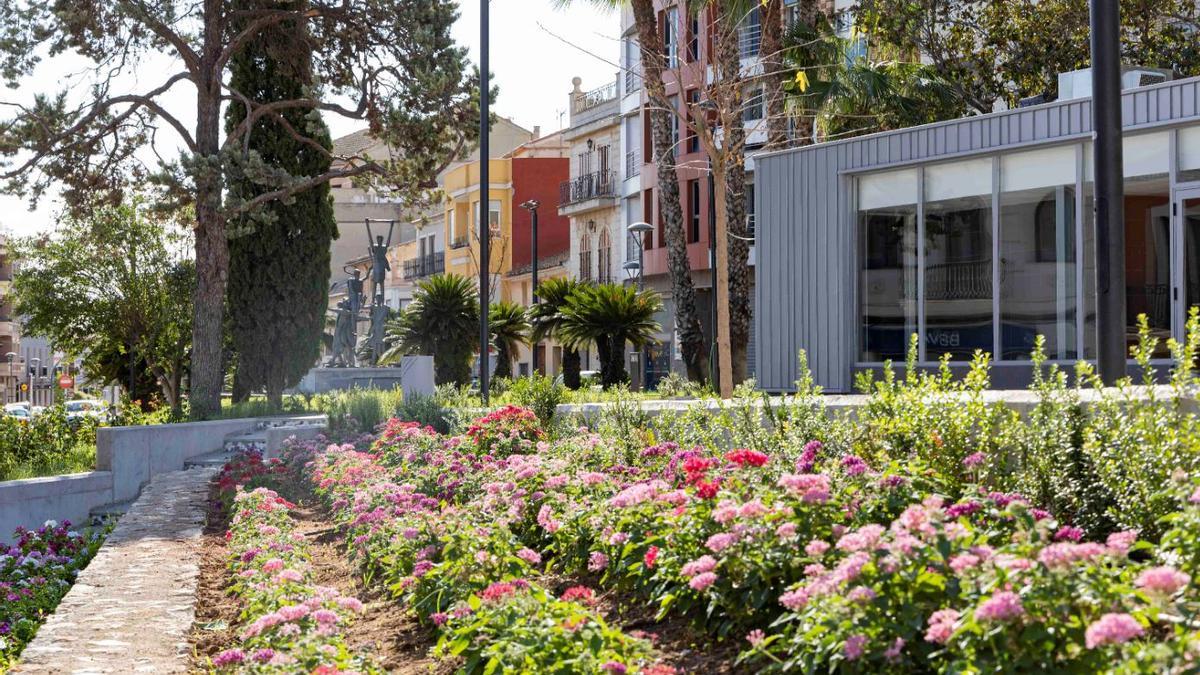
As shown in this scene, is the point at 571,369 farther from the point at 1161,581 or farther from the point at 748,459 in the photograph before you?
the point at 1161,581

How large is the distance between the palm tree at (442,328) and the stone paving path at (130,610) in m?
18.1

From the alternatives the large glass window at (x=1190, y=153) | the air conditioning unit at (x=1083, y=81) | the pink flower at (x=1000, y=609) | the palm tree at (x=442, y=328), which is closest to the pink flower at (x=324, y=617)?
the pink flower at (x=1000, y=609)

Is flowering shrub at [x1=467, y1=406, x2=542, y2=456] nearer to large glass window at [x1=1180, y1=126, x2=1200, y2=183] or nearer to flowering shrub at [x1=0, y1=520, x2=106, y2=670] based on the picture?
flowering shrub at [x1=0, y1=520, x2=106, y2=670]

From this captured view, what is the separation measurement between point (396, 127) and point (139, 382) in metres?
21.0

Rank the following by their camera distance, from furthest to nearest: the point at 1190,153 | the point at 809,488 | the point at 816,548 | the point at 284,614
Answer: the point at 1190,153 → the point at 284,614 → the point at 809,488 → the point at 816,548

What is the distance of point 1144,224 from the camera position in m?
16.0

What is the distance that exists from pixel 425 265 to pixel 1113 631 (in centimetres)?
7489

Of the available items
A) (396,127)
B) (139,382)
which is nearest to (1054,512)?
(396,127)

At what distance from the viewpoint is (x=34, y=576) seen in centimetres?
1141

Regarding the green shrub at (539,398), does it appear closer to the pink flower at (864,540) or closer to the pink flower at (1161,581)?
the pink flower at (864,540)

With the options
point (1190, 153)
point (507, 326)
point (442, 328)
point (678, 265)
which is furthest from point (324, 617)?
point (507, 326)

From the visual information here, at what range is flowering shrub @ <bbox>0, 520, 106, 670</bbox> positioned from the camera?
937 cm

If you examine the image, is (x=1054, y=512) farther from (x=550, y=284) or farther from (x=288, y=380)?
(x=550, y=284)

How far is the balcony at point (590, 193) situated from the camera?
5406cm
